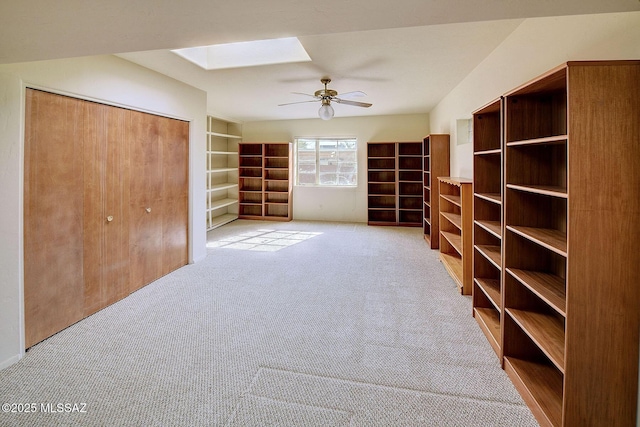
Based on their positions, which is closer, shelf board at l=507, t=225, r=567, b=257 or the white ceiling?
the white ceiling

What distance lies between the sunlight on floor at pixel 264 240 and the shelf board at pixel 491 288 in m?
3.20

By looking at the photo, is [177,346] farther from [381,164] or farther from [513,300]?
[381,164]

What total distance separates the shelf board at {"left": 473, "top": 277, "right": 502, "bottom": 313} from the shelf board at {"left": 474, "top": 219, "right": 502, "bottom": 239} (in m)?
0.44

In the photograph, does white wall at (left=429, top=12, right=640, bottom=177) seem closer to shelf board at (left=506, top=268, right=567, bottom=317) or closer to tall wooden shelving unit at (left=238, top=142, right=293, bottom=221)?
shelf board at (left=506, top=268, right=567, bottom=317)

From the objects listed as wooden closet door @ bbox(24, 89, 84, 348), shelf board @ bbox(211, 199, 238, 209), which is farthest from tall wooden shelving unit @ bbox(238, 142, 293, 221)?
wooden closet door @ bbox(24, 89, 84, 348)

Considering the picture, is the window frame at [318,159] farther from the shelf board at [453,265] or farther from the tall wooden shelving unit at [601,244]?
the tall wooden shelving unit at [601,244]

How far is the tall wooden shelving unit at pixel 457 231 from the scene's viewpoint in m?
3.31

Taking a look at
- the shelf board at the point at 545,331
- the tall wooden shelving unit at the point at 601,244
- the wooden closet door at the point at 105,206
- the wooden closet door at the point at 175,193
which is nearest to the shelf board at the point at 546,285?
the tall wooden shelving unit at the point at 601,244

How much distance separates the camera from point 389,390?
1.86 metres

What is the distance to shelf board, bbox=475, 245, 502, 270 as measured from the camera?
89.5 inches

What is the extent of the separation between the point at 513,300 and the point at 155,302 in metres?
3.13

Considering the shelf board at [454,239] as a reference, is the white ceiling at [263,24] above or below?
above

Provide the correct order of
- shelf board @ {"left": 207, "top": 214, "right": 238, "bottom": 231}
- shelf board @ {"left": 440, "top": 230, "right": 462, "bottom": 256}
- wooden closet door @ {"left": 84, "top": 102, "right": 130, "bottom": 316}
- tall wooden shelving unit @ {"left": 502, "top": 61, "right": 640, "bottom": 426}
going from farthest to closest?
shelf board @ {"left": 207, "top": 214, "right": 238, "bottom": 231} → shelf board @ {"left": 440, "top": 230, "right": 462, "bottom": 256} → wooden closet door @ {"left": 84, "top": 102, "right": 130, "bottom": 316} → tall wooden shelving unit @ {"left": 502, "top": 61, "right": 640, "bottom": 426}

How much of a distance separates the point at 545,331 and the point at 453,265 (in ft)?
7.41
